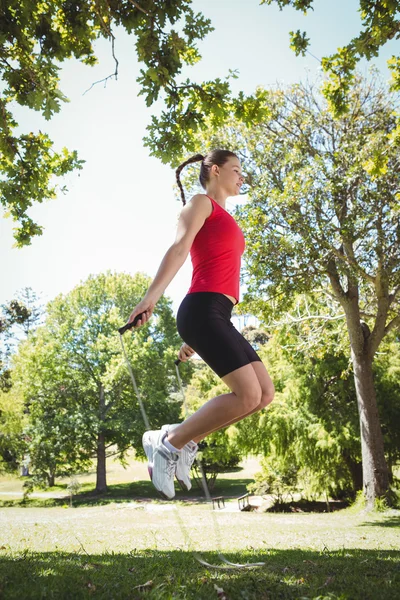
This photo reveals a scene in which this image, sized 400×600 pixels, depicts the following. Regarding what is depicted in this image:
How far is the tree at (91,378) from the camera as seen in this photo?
29.7 meters

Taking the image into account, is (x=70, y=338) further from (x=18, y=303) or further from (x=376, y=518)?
(x=376, y=518)

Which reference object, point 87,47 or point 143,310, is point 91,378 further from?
point 143,310

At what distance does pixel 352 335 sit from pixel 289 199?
4.51m

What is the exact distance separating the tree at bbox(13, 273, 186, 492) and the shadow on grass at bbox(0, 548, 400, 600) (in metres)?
25.5

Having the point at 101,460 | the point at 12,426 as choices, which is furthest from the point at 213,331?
the point at 12,426

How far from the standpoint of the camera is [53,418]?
30.5 m

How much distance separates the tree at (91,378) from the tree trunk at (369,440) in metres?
17.3

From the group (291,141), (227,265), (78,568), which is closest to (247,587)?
(78,568)

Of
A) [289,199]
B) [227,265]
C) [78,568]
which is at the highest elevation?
[289,199]

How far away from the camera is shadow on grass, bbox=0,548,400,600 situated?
8.30 ft

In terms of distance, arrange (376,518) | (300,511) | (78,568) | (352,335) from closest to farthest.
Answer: (78,568) → (376,518) → (352,335) → (300,511)

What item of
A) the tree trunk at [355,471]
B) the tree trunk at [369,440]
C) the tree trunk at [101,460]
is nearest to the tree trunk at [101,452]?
the tree trunk at [101,460]

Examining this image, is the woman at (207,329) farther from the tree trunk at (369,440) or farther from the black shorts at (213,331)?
the tree trunk at (369,440)

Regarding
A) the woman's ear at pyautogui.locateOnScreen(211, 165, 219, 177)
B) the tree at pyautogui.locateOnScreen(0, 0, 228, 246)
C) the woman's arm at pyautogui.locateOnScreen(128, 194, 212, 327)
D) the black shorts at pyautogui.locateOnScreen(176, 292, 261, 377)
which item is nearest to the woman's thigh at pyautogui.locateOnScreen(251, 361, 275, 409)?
the black shorts at pyautogui.locateOnScreen(176, 292, 261, 377)
